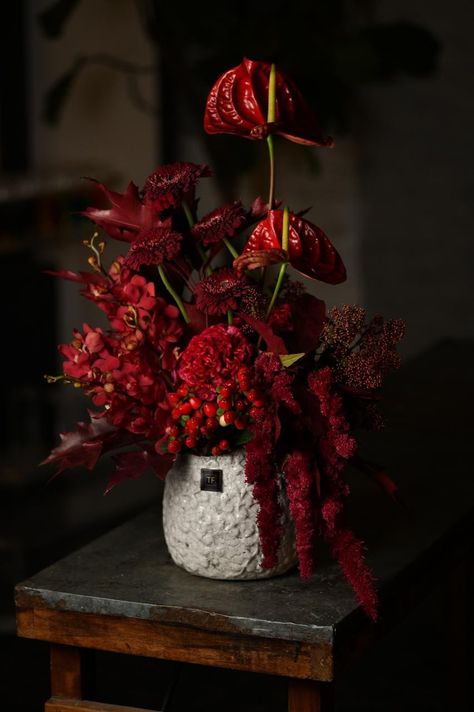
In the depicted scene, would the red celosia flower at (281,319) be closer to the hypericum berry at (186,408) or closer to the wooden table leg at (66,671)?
the hypericum berry at (186,408)

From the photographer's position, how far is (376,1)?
4.97 m

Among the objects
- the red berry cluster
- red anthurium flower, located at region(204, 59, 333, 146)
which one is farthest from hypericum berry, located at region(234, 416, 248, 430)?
red anthurium flower, located at region(204, 59, 333, 146)

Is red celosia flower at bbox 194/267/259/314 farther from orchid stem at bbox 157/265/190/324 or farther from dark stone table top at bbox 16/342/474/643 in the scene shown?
dark stone table top at bbox 16/342/474/643

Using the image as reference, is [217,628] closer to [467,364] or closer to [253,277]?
[253,277]

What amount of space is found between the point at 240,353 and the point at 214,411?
0.08 meters

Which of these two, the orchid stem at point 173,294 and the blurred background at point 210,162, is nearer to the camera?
the orchid stem at point 173,294

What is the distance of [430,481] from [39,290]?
3.18 metres

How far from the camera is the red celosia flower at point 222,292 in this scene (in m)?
1.55

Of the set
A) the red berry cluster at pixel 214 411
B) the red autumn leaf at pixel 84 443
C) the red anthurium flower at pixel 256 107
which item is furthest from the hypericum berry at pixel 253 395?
the red anthurium flower at pixel 256 107

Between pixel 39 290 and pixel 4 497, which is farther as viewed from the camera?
pixel 39 290

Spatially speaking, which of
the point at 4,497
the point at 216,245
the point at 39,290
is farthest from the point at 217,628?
the point at 39,290

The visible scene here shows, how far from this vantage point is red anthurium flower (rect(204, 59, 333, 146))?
1.58 m

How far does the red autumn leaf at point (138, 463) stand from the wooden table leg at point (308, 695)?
Answer: 31 centimetres

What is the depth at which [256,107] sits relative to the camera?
1576mm
